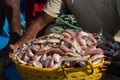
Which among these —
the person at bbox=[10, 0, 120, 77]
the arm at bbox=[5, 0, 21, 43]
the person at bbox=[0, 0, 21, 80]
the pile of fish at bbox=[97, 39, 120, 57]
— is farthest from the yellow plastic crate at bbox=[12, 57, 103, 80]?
the arm at bbox=[5, 0, 21, 43]

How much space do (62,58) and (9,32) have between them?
2.12 metres

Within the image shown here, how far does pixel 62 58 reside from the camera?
7.38 feet

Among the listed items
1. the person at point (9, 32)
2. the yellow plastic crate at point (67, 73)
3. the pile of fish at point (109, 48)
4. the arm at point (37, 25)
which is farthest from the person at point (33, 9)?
the yellow plastic crate at point (67, 73)

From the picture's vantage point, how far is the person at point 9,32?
2.85m

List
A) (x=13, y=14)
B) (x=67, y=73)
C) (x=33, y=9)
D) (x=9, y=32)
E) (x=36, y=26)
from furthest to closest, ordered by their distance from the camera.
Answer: (x=33, y=9), (x=9, y=32), (x=13, y=14), (x=36, y=26), (x=67, y=73)

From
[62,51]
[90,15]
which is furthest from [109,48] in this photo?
[90,15]

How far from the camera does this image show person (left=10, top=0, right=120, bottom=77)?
2904 mm

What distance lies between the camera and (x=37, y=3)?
4.50 metres

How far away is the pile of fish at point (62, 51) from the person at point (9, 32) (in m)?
0.39

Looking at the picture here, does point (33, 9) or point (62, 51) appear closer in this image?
point (62, 51)

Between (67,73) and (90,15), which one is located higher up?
(90,15)

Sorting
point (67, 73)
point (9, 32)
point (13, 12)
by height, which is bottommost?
point (9, 32)

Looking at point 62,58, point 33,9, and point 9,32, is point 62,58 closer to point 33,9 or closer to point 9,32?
point 9,32

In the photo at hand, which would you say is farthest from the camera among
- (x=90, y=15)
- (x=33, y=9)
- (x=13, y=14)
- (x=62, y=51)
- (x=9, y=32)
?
(x=33, y=9)
